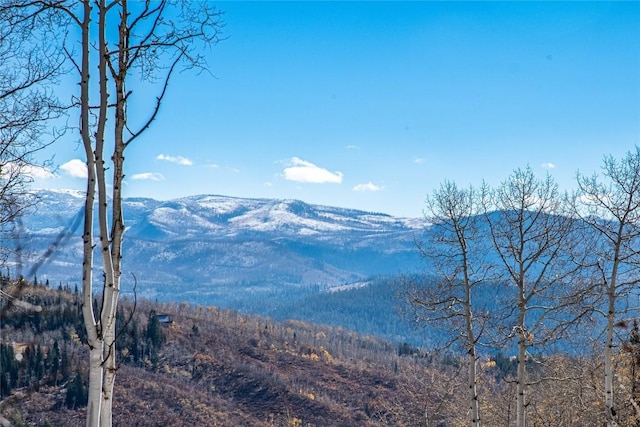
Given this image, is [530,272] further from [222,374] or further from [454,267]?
[222,374]

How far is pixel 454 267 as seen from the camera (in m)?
13.5

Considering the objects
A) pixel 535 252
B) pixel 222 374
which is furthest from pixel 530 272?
pixel 222 374

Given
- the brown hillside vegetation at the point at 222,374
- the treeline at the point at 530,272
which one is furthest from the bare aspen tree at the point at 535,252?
the brown hillside vegetation at the point at 222,374

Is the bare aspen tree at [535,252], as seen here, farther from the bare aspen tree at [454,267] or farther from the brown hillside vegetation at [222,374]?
the brown hillside vegetation at [222,374]

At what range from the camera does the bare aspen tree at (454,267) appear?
13.0 m

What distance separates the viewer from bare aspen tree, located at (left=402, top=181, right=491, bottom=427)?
1298 centimetres

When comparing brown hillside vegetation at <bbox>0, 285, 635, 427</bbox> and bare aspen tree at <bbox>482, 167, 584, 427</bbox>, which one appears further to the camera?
brown hillside vegetation at <bbox>0, 285, 635, 427</bbox>

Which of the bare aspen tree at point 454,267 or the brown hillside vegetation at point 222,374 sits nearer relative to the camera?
the bare aspen tree at point 454,267

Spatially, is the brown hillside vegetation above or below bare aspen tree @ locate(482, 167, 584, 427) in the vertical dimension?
below

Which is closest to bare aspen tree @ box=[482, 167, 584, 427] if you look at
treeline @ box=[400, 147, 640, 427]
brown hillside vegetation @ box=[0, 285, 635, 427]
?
treeline @ box=[400, 147, 640, 427]

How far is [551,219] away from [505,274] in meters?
1.64

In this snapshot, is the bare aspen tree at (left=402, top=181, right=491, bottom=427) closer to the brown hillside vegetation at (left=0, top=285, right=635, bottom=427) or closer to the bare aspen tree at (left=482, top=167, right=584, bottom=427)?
the bare aspen tree at (left=482, top=167, right=584, bottom=427)

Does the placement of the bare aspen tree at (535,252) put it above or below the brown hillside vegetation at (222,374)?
above

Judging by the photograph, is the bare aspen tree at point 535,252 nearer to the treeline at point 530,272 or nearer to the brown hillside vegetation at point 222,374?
the treeline at point 530,272
